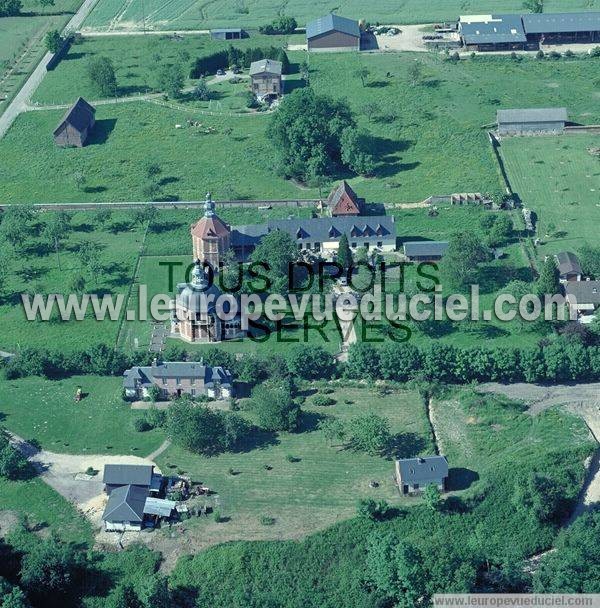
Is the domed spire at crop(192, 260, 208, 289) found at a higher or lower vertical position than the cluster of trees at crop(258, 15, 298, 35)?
higher

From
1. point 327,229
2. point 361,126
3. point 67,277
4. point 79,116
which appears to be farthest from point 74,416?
point 361,126

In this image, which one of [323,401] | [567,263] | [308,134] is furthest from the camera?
[308,134]

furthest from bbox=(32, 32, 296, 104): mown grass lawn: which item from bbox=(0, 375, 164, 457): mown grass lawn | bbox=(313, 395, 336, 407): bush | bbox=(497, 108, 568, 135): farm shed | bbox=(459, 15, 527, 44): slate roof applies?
bbox=(313, 395, 336, 407): bush

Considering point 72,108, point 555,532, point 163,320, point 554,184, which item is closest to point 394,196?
point 554,184

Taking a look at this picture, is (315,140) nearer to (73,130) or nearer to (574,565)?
(73,130)

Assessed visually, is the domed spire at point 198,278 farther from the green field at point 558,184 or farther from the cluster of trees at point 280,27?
the cluster of trees at point 280,27

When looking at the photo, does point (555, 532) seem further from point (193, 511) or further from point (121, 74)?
point (121, 74)

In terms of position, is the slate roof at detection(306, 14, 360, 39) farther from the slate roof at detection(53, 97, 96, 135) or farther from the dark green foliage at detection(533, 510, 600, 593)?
the dark green foliage at detection(533, 510, 600, 593)
